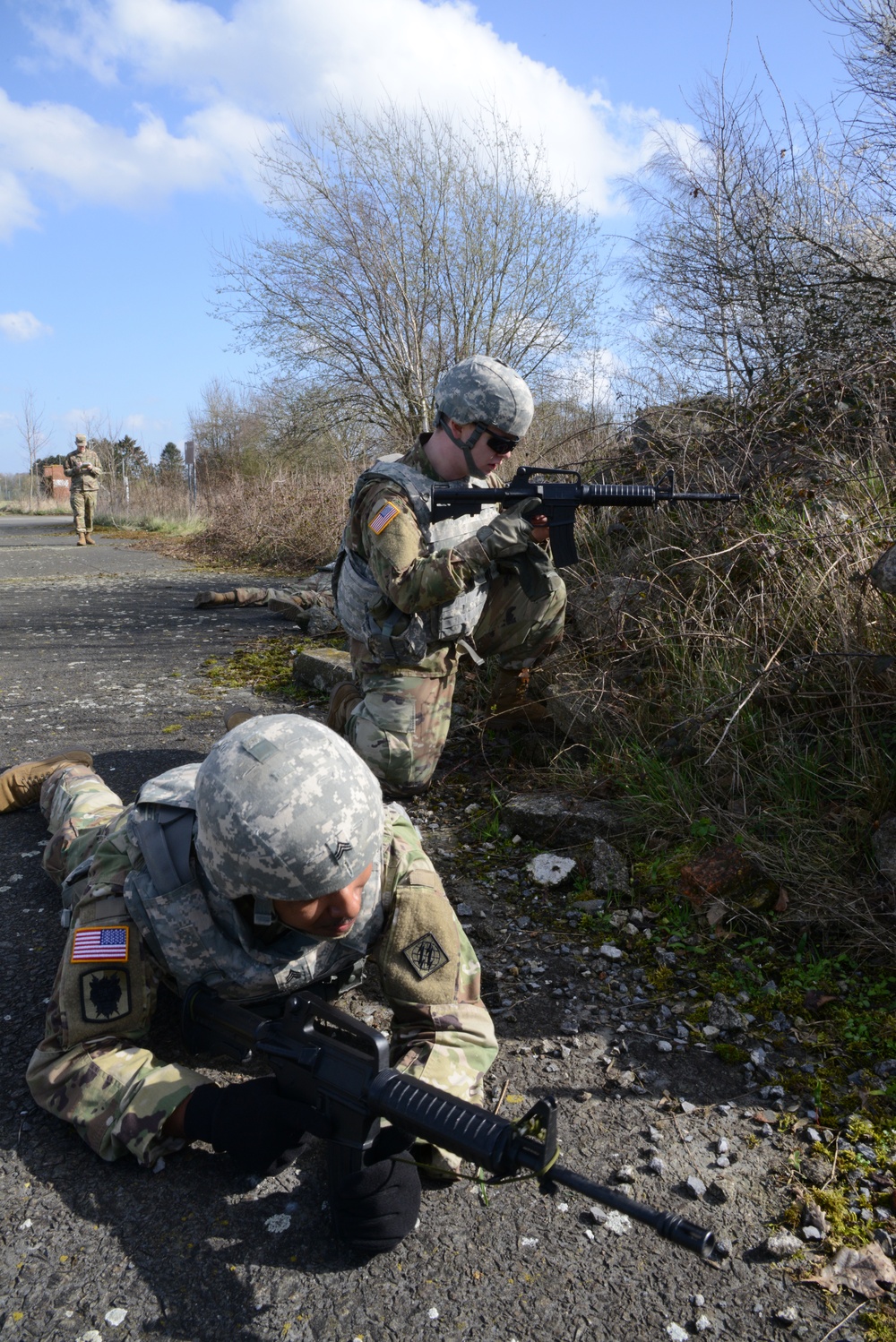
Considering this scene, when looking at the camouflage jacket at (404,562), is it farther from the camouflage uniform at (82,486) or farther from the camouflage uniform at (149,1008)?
the camouflage uniform at (82,486)

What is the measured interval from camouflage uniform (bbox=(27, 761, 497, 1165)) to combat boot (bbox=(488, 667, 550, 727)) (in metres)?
1.96

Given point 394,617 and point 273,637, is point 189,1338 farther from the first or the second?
point 273,637

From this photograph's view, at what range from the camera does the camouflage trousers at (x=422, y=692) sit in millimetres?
3637

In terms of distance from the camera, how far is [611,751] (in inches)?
141

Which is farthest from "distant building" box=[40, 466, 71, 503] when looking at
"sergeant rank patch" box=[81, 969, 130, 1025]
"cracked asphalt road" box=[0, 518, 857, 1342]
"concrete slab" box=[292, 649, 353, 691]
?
"cracked asphalt road" box=[0, 518, 857, 1342]

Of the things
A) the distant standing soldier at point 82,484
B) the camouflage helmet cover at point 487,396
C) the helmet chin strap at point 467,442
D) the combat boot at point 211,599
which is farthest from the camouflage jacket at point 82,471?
the camouflage helmet cover at point 487,396

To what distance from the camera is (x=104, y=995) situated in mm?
2029

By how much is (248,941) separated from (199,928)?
119 millimetres

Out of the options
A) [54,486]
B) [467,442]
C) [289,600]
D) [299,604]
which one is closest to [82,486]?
[289,600]

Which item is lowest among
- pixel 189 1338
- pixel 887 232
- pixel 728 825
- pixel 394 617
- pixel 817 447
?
pixel 189 1338

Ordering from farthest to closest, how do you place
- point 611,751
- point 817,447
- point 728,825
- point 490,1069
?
1. point 817,447
2. point 611,751
3. point 728,825
4. point 490,1069

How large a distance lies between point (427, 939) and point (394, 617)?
1829 millimetres

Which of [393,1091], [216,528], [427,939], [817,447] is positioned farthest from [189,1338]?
[216,528]

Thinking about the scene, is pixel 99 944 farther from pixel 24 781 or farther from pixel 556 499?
pixel 556 499
